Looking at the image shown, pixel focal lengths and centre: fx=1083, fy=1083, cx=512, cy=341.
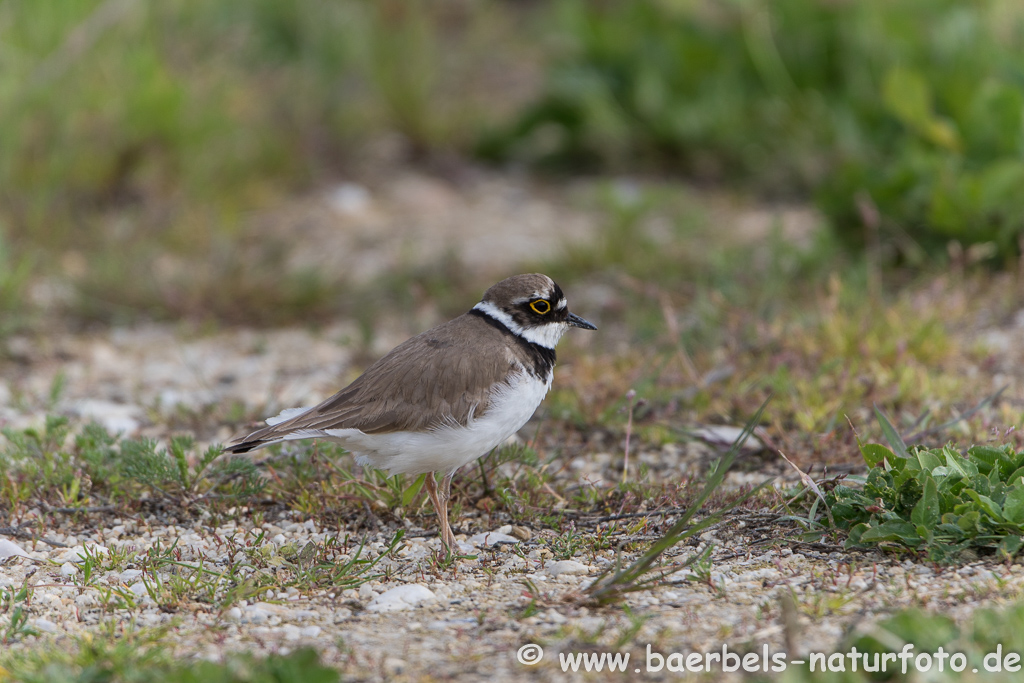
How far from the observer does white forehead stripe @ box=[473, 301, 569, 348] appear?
13.1 ft

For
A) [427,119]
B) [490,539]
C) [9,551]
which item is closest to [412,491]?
[490,539]

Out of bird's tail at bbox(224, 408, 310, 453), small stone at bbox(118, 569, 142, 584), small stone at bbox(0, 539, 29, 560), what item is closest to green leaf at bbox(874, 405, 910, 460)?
bird's tail at bbox(224, 408, 310, 453)

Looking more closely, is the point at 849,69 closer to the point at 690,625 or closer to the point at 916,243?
the point at 916,243

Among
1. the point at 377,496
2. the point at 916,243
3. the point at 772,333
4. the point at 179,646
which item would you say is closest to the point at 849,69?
the point at 916,243

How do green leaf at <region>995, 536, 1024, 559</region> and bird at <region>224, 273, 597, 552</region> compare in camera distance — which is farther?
bird at <region>224, 273, 597, 552</region>

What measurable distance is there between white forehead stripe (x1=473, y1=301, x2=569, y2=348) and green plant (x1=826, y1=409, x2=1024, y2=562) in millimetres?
1200

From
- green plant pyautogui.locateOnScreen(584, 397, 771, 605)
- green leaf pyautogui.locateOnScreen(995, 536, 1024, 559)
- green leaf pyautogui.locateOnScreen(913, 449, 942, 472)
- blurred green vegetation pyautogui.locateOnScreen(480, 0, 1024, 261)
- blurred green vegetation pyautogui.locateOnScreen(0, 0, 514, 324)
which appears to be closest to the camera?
green plant pyautogui.locateOnScreen(584, 397, 771, 605)

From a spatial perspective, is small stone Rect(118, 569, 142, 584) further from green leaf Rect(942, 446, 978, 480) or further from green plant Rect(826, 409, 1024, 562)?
green leaf Rect(942, 446, 978, 480)

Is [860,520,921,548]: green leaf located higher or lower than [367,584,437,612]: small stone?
higher

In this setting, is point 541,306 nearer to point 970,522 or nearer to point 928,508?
point 928,508

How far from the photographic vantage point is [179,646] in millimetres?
2941

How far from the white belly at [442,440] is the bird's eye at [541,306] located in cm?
41

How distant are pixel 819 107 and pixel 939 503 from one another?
4.69 m

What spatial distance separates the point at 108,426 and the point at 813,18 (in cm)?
568
